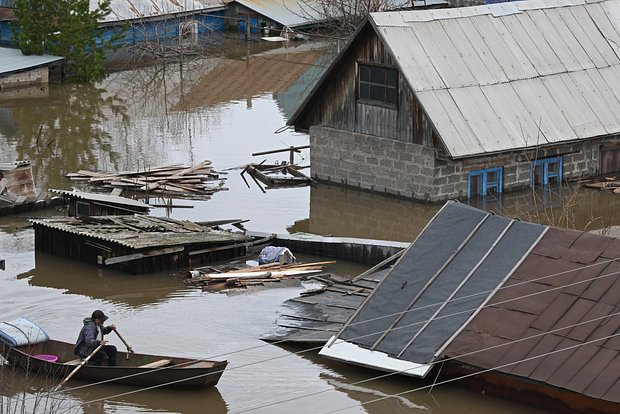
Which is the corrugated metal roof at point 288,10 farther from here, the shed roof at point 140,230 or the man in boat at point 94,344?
the man in boat at point 94,344

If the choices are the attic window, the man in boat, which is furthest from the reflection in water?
the attic window

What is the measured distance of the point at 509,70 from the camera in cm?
3719

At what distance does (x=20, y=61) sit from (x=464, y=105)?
2323 centimetres

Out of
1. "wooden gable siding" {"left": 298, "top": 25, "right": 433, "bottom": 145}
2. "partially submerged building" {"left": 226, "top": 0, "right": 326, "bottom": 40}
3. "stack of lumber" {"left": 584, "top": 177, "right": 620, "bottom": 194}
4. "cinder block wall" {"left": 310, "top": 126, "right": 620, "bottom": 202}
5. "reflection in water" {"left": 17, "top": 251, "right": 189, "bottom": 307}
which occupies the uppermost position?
"partially submerged building" {"left": 226, "top": 0, "right": 326, "bottom": 40}

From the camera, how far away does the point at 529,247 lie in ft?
78.3

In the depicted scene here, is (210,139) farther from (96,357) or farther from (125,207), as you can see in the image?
(96,357)

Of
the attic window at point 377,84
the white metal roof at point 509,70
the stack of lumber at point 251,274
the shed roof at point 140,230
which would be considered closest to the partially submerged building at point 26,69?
the attic window at point 377,84

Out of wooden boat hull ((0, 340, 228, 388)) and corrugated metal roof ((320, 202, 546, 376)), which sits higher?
corrugated metal roof ((320, 202, 546, 376))

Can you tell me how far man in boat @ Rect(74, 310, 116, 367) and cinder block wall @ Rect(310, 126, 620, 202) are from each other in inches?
548

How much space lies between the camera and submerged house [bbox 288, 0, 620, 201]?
35281 millimetres

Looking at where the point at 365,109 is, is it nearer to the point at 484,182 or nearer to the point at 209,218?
the point at 484,182

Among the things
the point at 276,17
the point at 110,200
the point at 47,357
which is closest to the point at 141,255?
the point at 110,200

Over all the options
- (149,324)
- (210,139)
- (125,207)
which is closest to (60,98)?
(210,139)

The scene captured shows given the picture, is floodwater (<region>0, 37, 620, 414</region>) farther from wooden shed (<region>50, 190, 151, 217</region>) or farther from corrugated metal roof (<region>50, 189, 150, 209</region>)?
corrugated metal roof (<region>50, 189, 150, 209</region>)
